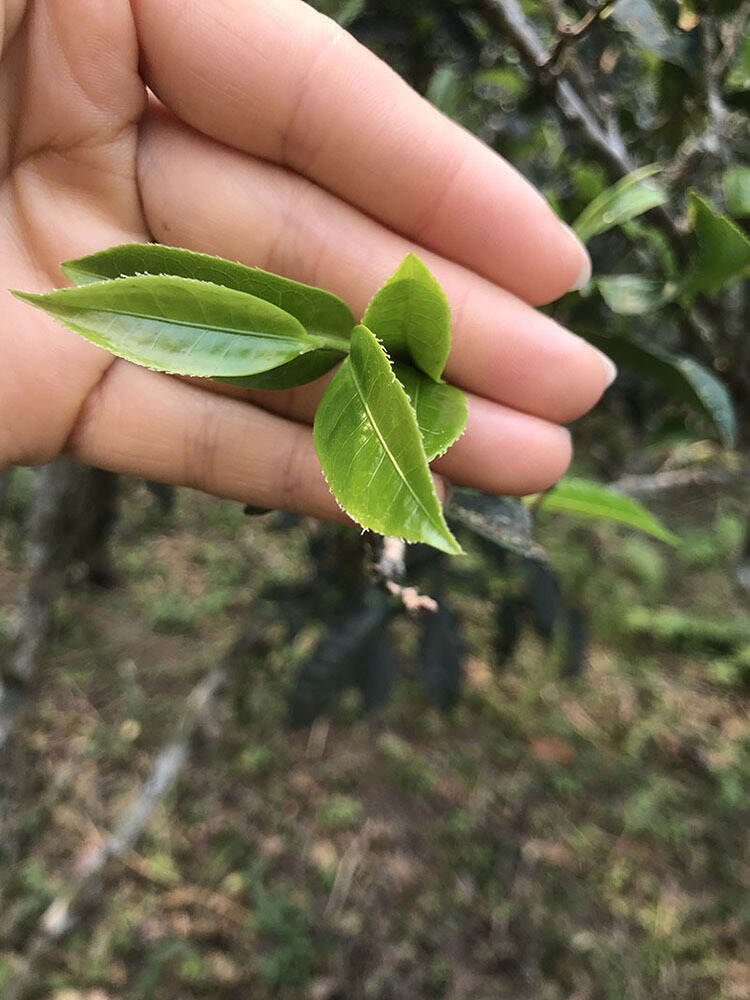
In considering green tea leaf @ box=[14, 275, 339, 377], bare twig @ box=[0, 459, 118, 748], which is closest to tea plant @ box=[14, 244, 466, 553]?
green tea leaf @ box=[14, 275, 339, 377]

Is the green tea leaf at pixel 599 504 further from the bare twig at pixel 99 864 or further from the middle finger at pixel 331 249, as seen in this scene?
the bare twig at pixel 99 864

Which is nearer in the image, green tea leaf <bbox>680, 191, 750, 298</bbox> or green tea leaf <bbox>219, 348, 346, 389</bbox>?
green tea leaf <bbox>219, 348, 346, 389</bbox>

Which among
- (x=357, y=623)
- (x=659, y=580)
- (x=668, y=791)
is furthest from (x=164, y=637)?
(x=659, y=580)

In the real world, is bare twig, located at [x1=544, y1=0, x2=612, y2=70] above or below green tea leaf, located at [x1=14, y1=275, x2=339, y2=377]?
above

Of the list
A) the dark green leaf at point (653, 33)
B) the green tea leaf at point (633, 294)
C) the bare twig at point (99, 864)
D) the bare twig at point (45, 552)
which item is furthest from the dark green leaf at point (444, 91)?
the bare twig at point (99, 864)

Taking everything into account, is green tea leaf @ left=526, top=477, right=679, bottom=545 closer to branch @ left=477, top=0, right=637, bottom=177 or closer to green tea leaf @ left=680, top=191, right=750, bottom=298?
green tea leaf @ left=680, top=191, right=750, bottom=298

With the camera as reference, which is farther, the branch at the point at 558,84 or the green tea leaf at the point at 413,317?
the branch at the point at 558,84

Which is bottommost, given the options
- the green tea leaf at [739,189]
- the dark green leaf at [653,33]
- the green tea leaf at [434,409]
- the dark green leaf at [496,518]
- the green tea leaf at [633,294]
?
the dark green leaf at [496,518]
